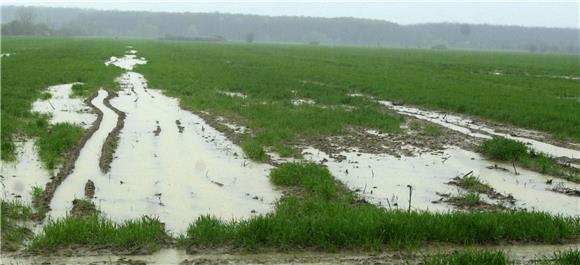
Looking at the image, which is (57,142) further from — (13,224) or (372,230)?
(372,230)

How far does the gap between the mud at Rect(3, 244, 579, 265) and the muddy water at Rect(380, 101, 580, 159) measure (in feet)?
23.5

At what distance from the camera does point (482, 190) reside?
9578 mm

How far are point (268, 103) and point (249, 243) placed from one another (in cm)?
1388

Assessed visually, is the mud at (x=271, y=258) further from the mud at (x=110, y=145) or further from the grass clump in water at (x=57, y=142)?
the grass clump in water at (x=57, y=142)

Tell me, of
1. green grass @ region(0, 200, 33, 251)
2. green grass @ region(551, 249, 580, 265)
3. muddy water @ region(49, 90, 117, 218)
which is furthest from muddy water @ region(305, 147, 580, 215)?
green grass @ region(0, 200, 33, 251)

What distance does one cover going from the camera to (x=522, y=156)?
11.9m

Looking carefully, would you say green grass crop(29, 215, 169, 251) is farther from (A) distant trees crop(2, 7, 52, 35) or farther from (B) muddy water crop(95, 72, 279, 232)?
(A) distant trees crop(2, 7, 52, 35)

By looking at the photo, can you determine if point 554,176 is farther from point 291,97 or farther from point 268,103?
point 291,97

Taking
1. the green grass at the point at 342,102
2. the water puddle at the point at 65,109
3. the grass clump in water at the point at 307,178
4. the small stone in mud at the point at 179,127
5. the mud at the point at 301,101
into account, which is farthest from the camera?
the mud at the point at 301,101

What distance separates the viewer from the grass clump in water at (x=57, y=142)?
1089cm

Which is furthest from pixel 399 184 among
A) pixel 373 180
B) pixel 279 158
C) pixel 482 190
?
pixel 279 158

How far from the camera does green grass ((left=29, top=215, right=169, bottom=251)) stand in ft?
21.4

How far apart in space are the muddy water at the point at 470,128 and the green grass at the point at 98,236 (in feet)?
32.6

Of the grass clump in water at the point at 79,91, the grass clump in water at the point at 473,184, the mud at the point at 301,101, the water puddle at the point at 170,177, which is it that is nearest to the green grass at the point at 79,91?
the grass clump in water at the point at 79,91
